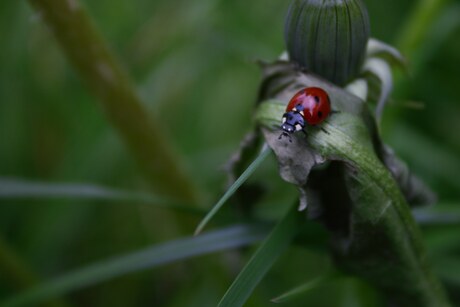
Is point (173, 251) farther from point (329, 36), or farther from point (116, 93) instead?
point (329, 36)

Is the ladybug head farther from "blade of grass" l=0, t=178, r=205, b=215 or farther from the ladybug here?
"blade of grass" l=0, t=178, r=205, b=215

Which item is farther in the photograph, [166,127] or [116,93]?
[166,127]

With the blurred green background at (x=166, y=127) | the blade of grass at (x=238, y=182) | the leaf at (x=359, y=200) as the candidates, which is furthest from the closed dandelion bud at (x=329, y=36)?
the blurred green background at (x=166, y=127)

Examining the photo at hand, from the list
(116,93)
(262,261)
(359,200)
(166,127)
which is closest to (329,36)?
(359,200)

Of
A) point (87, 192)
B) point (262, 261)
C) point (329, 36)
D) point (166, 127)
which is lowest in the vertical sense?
point (166, 127)

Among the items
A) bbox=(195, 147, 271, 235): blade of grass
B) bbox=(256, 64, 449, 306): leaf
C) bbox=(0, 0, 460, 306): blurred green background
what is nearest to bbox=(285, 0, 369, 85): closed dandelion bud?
bbox=(256, 64, 449, 306): leaf
